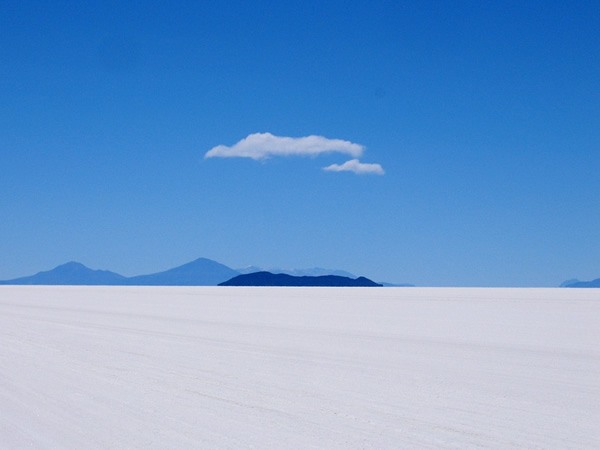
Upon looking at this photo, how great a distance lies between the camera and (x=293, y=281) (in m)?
Result: 130

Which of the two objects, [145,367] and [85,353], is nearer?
[145,367]

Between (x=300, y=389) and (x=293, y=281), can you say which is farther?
(x=293, y=281)

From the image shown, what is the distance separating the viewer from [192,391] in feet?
23.7

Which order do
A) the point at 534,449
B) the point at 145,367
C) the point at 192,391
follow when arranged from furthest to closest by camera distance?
the point at 145,367, the point at 192,391, the point at 534,449

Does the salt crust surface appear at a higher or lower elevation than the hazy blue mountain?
lower

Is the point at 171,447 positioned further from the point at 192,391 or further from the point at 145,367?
the point at 145,367

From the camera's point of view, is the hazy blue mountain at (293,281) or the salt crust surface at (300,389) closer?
the salt crust surface at (300,389)

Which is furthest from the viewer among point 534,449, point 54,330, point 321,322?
point 321,322

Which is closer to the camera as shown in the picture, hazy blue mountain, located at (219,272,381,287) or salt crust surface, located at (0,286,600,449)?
salt crust surface, located at (0,286,600,449)

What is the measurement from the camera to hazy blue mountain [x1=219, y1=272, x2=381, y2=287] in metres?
128

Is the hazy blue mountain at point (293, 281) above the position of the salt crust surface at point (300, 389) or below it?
above

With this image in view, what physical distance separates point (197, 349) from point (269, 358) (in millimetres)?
1779

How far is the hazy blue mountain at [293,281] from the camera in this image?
12769 cm

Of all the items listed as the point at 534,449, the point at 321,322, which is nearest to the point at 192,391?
the point at 534,449
